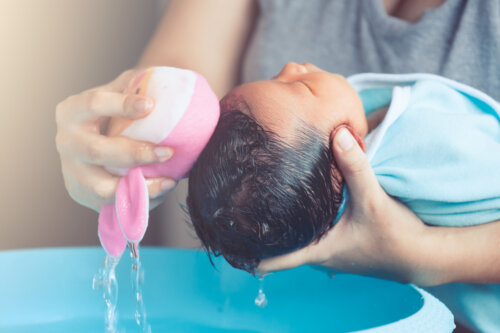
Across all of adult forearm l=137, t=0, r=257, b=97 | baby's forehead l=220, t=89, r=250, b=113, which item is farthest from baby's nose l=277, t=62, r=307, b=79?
adult forearm l=137, t=0, r=257, b=97

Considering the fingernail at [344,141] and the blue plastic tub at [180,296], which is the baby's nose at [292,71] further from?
the blue plastic tub at [180,296]

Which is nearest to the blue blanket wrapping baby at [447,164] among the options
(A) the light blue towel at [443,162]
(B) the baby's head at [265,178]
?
(A) the light blue towel at [443,162]

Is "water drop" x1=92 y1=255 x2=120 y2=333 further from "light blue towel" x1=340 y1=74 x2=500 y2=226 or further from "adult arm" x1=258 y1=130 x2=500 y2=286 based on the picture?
"light blue towel" x1=340 y1=74 x2=500 y2=226

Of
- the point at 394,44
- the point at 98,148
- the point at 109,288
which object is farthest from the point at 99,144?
the point at 394,44

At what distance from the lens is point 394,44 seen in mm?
1055

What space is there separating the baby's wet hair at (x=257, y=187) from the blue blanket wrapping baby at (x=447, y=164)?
14 centimetres

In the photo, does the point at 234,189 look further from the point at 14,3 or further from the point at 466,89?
the point at 14,3

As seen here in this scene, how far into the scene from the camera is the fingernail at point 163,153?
2.09ft

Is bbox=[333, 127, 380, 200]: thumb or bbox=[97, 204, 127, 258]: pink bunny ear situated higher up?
bbox=[333, 127, 380, 200]: thumb

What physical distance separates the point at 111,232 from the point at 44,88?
709mm

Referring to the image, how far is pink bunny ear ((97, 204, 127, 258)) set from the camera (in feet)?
2.31

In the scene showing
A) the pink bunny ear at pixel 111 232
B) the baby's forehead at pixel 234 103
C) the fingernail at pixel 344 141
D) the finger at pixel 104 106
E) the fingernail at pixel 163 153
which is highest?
the finger at pixel 104 106

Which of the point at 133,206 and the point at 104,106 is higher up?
the point at 104,106

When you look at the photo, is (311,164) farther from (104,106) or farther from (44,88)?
(44,88)
